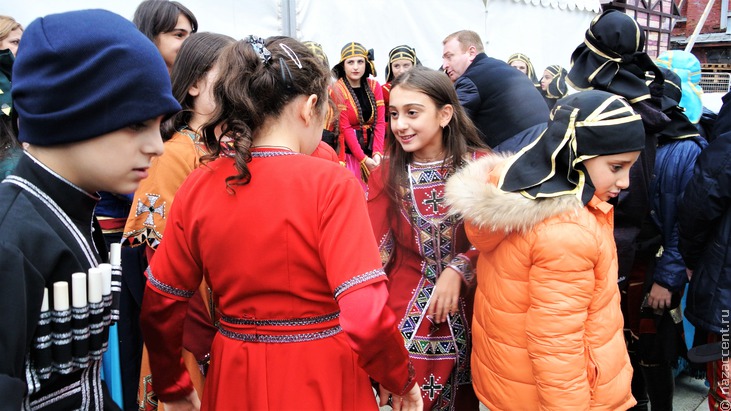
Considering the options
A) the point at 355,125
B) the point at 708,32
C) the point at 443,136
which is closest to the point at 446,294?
the point at 443,136

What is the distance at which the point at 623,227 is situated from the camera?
3.02m

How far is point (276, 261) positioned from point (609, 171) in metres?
1.33

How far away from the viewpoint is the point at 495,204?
213 cm

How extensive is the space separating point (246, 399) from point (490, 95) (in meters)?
3.14

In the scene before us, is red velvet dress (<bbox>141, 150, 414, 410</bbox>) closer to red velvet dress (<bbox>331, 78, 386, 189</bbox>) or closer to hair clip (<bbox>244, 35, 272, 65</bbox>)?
hair clip (<bbox>244, 35, 272, 65</bbox>)

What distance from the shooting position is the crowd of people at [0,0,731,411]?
125cm

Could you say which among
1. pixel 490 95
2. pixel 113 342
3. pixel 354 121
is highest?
pixel 490 95

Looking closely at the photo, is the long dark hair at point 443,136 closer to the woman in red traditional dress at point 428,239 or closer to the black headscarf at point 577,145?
the woman in red traditional dress at point 428,239

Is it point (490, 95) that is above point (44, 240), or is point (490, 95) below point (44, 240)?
below

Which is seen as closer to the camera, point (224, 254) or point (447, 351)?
point (224, 254)

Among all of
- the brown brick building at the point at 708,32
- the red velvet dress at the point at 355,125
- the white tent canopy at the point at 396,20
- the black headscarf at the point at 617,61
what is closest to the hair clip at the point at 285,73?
the black headscarf at the point at 617,61

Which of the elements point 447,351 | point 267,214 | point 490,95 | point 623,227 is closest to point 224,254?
point 267,214

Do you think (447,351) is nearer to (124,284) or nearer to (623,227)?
(623,227)

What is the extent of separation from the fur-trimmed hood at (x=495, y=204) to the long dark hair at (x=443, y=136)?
0.34m
